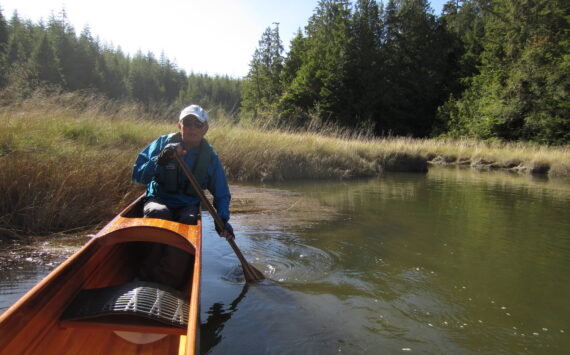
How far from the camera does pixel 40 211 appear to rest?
157 inches

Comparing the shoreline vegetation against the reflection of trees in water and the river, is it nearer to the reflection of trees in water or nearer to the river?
the river

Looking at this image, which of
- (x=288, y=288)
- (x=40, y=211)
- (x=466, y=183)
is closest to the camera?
(x=288, y=288)

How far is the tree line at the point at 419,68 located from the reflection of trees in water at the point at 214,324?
79.7ft

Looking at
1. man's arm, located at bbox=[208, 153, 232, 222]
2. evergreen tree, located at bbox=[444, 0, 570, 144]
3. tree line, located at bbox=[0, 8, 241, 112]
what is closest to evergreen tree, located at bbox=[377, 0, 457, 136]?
evergreen tree, located at bbox=[444, 0, 570, 144]

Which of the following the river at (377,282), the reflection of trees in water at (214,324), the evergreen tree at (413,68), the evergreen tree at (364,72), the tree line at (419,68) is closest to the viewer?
the reflection of trees in water at (214,324)

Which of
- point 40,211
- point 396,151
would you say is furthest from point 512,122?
point 40,211

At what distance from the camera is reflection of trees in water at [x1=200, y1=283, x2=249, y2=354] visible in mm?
2387

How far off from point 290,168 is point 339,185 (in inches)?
56.6

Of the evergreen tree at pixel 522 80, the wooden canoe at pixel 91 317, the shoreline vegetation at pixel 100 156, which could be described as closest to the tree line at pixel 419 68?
the evergreen tree at pixel 522 80

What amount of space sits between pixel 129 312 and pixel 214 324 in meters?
0.81

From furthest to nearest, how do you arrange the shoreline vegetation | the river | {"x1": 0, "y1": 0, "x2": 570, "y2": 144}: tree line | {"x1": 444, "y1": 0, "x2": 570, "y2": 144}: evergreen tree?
{"x1": 0, "y1": 0, "x2": 570, "y2": 144}: tree line < {"x1": 444, "y1": 0, "x2": 570, "y2": 144}: evergreen tree < the shoreline vegetation < the river

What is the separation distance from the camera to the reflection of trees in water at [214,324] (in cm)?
239

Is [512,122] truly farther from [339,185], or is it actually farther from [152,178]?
[152,178]

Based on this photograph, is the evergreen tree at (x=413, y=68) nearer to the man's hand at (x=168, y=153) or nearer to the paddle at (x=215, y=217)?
the paddle at (x=215, y=217)
